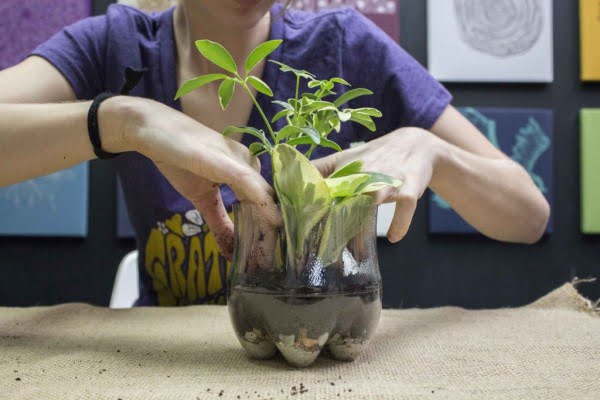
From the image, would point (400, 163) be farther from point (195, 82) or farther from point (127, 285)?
point (127, 285)

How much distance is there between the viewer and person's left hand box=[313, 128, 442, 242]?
1.83 ft

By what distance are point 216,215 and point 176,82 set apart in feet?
1.14

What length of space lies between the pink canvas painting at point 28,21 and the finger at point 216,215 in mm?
1162

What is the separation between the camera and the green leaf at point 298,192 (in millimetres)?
471

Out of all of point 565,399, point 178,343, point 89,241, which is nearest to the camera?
point 565,399

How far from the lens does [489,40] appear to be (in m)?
1.62

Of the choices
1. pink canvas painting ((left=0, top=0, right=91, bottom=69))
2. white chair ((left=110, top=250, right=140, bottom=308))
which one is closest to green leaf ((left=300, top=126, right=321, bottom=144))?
white chair ((left=110, top=250, right=140, bottom=308))

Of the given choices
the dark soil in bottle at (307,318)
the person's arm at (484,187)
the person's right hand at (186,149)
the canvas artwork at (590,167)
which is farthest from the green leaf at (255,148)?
the canvas artwork at (590,167)

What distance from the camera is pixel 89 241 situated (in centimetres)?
159

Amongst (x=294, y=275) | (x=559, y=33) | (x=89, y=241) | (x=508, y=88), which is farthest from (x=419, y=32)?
(x=294, y=275)

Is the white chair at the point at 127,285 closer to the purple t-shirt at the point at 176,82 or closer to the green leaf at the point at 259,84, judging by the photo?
the purple t-shirt at the point at 176,82

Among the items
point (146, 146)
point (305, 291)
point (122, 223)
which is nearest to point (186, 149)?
point (146, 146)

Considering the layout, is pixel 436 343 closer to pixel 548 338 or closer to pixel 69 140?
pixel 548 338

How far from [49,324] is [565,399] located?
0.53 m
